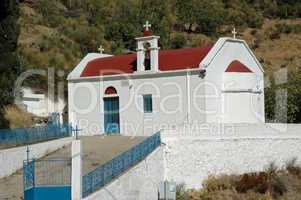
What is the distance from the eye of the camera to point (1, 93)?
25453 millimetres

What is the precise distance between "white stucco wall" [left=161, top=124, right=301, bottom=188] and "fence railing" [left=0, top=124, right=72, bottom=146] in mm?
6357

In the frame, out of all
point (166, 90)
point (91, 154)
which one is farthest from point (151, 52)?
point (91, 154)

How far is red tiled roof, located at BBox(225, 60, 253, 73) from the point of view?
1047 inches

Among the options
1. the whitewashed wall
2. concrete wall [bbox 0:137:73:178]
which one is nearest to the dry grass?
the whitewashed wall

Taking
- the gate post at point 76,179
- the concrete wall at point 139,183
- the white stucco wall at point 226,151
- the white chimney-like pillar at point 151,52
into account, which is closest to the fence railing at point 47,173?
the concrete wall at point 139,183

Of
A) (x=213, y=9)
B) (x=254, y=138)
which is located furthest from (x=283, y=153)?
(x=213, y=9)

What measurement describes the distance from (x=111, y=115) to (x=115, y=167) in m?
11.3

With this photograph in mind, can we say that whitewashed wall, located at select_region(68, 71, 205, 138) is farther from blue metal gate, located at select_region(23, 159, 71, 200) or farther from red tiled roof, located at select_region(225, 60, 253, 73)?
blue metal gate, located at select_region(23, 159, 71, 200)

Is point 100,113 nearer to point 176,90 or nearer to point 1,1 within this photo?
point 176,90

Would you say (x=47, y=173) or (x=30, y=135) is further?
(x=30, y=135)

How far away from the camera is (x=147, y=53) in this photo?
28.3 meters

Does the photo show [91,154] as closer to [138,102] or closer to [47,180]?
→ [47,180]

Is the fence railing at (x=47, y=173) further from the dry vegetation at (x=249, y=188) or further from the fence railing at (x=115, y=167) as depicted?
the dry vegetation at (x=249, y=188)

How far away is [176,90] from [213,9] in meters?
43.2
